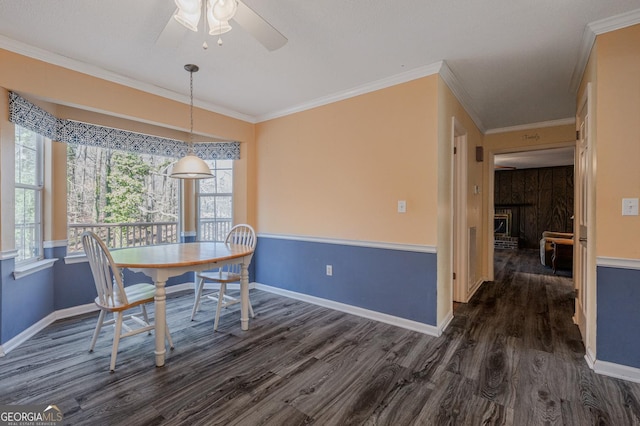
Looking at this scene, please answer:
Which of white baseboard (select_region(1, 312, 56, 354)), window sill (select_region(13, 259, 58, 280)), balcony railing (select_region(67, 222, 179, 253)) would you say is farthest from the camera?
balcony railing (select_region(67, 222, 179, 253))

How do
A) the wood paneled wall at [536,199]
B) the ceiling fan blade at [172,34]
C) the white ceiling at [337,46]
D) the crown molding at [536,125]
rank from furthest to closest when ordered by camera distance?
the wood paneled wall at [536,199]
the crown molding at [536,125]
the white ceiling at [337,46]
the ceiling fan blade at [172,34]

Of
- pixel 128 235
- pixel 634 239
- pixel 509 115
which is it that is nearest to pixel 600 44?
pixel 634 239

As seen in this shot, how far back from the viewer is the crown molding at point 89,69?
2349 millimetres

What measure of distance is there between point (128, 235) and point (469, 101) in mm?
4566


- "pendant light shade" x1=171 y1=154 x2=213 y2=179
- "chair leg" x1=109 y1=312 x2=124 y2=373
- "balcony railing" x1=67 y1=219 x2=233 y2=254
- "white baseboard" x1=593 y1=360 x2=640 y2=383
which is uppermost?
"pendant light shade" x1=171 y1=154 x2=213 y2=179

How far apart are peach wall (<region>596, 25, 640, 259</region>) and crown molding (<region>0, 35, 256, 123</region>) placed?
3.77 meters

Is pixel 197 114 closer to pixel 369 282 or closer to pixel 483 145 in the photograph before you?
pixel 369 282

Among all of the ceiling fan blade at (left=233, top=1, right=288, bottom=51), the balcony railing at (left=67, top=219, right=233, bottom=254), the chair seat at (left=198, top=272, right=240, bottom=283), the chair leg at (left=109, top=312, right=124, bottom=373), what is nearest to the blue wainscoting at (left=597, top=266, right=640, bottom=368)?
the ceiling fan blade at (left=233, top=1, right=288, bottom=51)

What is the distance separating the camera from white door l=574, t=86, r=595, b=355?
234 cm

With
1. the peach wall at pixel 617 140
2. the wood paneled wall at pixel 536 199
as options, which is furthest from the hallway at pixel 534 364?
the wood paneled wall at pixel 536 199

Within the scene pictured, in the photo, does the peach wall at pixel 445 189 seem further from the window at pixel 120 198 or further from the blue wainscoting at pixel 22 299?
the blue wainscoting at pixel 22 299

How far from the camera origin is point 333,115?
3449mm

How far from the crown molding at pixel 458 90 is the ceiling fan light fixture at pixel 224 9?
1.89m

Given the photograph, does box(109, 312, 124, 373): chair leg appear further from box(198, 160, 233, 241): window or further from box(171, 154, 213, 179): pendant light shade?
box(198, 160, 233, 241): window
